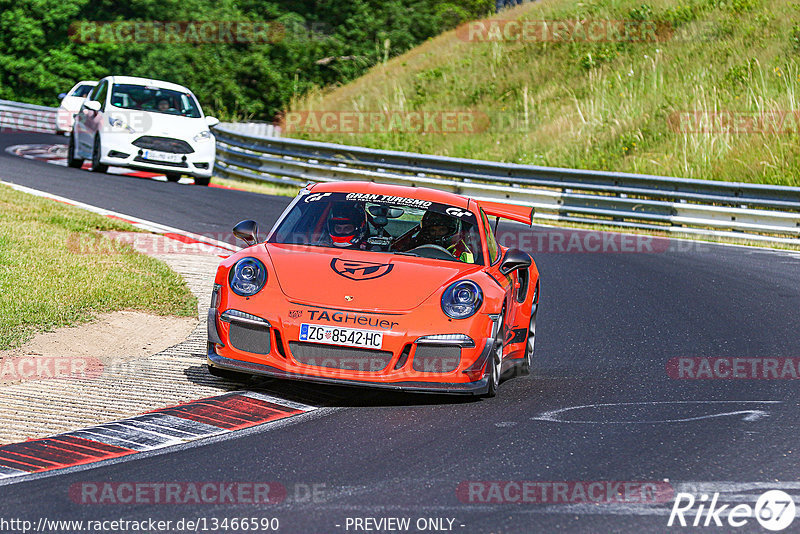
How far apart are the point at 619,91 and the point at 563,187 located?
27.8ft

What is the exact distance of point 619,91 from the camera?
2859 centimetres

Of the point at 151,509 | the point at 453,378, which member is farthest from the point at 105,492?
the point at 453,378

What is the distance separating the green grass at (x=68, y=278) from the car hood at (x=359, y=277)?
211 cm

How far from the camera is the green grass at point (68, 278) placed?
29.0 ft

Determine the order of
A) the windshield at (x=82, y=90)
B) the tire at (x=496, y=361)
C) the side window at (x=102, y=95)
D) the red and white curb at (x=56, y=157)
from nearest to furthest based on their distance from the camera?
1. the tire at (x=496, y=361)
2. the side window at (x=102, y=95)
3. the red and white curb at (x=56, y=157)
4. the windshield at (x=82, y=90)

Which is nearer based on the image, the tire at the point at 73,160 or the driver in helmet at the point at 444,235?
the driver in helmet at the point at 444,235

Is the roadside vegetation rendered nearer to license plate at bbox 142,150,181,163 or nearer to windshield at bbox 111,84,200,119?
windshield at bbox 111,84,200,119

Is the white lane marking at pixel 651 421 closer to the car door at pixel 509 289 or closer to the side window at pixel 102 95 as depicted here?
the car door at pixel 509 289

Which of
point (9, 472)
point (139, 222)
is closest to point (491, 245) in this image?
point (9, 472)

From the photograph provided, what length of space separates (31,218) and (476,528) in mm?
10565

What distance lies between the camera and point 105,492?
16.4 feet

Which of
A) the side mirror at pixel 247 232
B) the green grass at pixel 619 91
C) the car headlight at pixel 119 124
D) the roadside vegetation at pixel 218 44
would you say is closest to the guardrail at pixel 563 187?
the green grass at pixel 619 91

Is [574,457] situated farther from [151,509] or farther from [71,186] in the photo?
[71,186]

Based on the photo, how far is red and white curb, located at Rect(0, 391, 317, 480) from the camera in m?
5.49
